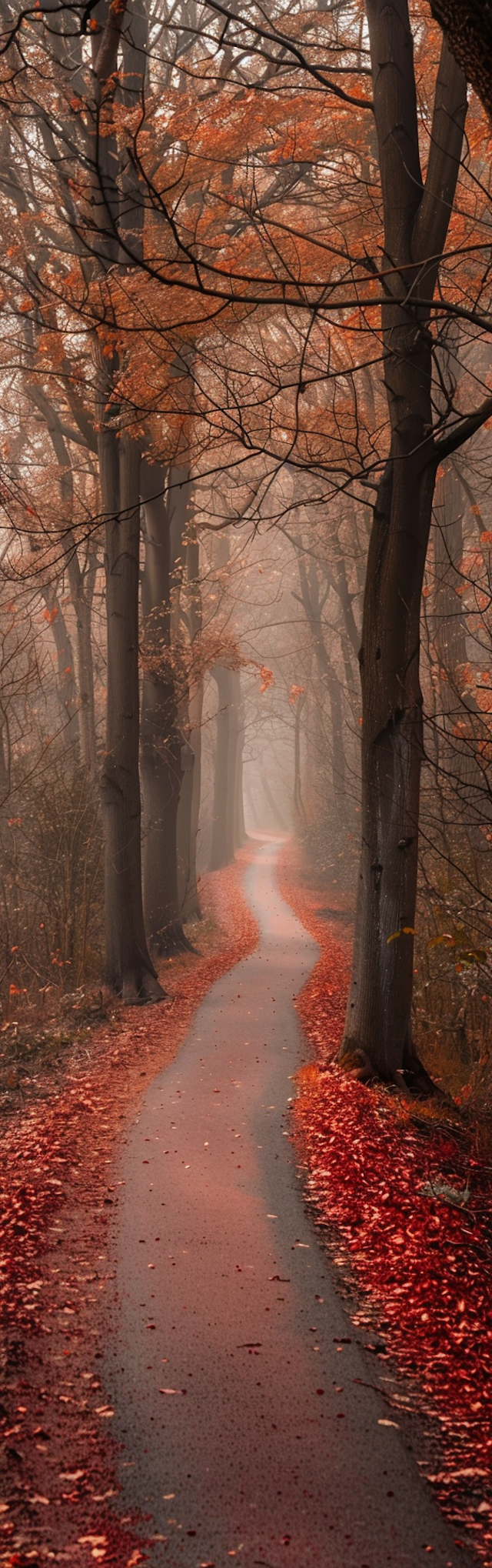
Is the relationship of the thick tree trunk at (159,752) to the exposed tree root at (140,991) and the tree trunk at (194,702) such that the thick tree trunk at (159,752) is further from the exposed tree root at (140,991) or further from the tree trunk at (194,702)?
the exposed tree root at (140,991)

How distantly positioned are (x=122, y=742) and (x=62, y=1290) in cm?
799

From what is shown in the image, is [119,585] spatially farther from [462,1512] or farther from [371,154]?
[462,1512]

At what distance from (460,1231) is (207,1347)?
5.34 feet

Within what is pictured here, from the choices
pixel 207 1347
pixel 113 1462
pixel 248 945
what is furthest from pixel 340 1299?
pixel 248 945

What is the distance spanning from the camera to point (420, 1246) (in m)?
5.38

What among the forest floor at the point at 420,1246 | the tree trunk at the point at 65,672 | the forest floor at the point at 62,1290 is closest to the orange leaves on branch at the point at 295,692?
the tree trunk at the point at 65,672

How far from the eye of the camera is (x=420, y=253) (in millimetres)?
7734

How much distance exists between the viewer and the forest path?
11.0 feet

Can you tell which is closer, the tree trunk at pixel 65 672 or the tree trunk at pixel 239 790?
the tree trunk at pixel 65 672

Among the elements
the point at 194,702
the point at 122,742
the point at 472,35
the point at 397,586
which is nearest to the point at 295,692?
the point at 194,702

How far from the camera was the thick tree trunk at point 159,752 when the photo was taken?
48.8 ft

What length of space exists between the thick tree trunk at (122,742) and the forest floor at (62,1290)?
183cm

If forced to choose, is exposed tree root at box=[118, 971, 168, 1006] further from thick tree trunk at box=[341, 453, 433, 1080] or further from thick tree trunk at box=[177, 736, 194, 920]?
thick tree trunk at box=[177, 736, 194, 920]

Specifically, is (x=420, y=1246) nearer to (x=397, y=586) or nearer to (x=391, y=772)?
(x=391, y=772)
